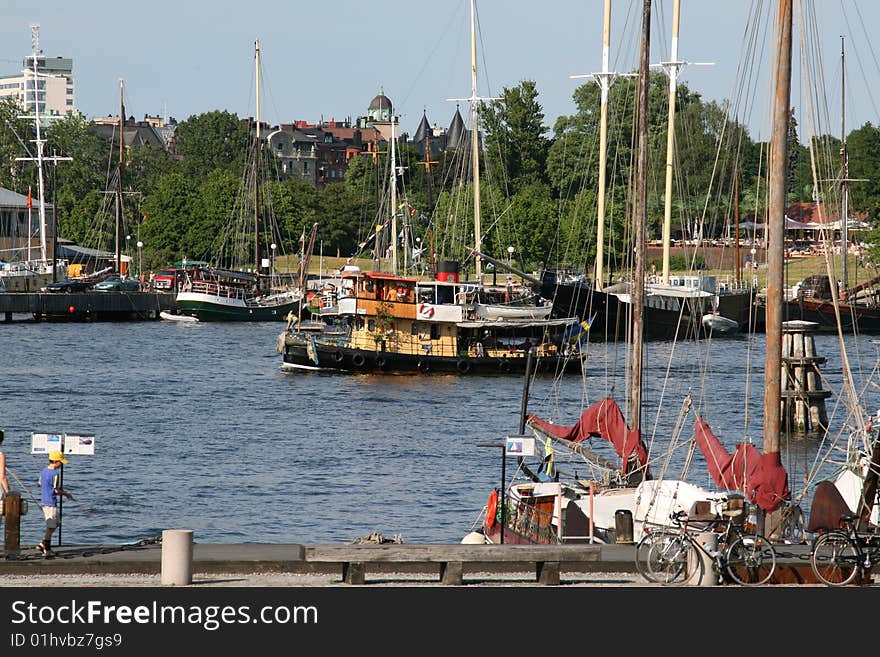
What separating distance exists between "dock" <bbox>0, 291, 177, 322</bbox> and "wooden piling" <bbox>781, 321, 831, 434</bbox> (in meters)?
74.1

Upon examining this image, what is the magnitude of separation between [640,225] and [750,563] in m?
14.7

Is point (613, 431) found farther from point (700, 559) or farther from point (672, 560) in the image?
point (700, 559)

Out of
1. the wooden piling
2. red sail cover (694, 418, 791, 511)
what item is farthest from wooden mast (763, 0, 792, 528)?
the wooden piling

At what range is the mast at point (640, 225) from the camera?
3278 cm

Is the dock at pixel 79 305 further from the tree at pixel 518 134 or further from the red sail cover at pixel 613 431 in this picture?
the red sail cover at pixel 613 431

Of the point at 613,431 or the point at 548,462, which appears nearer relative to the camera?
the point at 613,431

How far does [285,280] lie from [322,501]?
97545 millimetres

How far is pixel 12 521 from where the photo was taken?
2178 cm

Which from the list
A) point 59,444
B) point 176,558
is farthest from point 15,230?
point 176,558

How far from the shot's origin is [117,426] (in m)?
55.4

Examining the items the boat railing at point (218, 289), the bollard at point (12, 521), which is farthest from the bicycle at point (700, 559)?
the boat railing at point (218, 289)

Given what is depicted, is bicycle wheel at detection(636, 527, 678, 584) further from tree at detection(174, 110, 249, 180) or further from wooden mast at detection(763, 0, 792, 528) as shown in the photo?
tree at detection(174, 110, 249, 180)

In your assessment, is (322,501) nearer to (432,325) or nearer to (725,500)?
(725,500)
